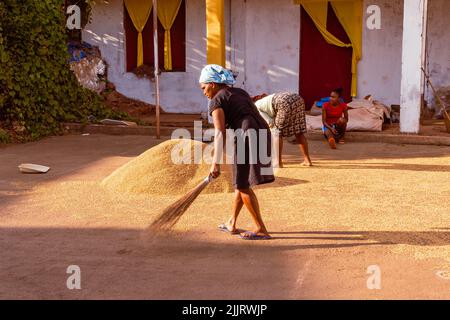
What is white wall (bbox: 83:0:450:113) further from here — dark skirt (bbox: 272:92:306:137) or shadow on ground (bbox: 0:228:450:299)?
shadow on ground (bbox: 0:228:450:299)

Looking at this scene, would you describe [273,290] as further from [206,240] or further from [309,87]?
[309,87]

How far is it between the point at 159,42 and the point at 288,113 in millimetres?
7245

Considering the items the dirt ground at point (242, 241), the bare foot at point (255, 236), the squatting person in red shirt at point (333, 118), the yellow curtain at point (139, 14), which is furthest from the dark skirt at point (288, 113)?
the yellow curtain at point (139, 14)

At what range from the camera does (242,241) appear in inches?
220

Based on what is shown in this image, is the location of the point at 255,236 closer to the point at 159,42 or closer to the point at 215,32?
the point at 215,32

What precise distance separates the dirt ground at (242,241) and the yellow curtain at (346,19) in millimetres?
5138

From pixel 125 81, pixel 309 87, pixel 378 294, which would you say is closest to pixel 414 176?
pixel 378 294

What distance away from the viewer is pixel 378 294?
14.2 feet

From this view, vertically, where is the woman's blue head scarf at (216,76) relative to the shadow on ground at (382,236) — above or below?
above

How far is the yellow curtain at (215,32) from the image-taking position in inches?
480

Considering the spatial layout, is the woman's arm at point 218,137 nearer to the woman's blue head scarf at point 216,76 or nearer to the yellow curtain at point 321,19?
the woman's blue head scarf at point 216,76

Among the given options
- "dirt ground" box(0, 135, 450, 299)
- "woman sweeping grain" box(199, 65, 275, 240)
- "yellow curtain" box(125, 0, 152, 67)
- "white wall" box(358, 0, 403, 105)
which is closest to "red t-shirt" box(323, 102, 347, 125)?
"dirt ground" box(0, 135, 450, 299)

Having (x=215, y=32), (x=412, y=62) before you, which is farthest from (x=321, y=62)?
(x=412, y=62)
